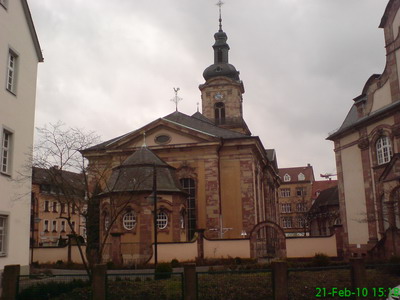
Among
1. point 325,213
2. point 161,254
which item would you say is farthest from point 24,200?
point 325,213

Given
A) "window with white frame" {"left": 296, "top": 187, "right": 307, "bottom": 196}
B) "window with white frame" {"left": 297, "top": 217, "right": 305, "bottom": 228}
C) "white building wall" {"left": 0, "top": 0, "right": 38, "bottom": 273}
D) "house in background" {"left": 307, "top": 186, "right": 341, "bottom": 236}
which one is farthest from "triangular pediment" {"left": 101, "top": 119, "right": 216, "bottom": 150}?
"window with white frame" {"left": 296, "top": 187, "right": 307, "bottom": 196}

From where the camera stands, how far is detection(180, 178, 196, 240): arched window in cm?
3972

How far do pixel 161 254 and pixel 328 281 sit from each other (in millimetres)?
17221

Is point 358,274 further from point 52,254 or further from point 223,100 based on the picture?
point 223,100

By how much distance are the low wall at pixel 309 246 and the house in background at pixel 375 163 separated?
1082 mm

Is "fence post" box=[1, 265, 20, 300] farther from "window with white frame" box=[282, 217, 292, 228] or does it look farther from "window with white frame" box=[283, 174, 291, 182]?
"window with white frame" box=[283, 174, 291, 182]

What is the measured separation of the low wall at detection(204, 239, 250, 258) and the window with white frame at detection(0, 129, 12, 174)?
15.7m

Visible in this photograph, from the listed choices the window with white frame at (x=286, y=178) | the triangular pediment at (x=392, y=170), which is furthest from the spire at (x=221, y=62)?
the window with white frame at (x=286, y=178)

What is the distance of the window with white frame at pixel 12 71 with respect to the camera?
20531 millimetres

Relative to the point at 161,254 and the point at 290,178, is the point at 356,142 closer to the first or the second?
the point at 161,254

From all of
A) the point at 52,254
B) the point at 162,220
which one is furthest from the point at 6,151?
the point at 52,254

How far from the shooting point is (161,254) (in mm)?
31531

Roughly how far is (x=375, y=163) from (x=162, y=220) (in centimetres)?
1525

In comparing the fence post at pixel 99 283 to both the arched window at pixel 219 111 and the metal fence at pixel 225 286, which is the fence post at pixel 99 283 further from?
the arched window at pixel 219 111
